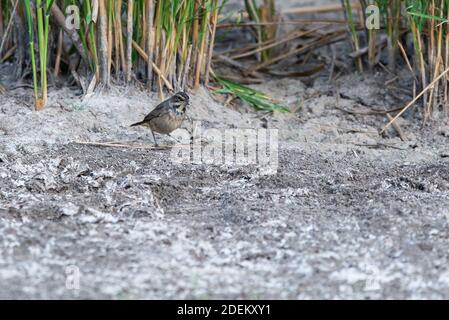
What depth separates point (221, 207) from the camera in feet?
19.4

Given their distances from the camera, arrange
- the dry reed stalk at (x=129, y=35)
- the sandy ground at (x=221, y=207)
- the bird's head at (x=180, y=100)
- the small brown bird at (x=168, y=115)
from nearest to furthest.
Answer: the sandy ground at (x=221, y=207) → the small brown bird at (x=168, y=115) → the bird's head at (x=180, y=100) → the dry reed stalk at (x=129, y=35)

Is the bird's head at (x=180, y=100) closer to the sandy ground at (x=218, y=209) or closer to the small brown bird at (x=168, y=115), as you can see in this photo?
the small brown bird at (x=168, y=115)

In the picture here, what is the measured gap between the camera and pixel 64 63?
789 cm

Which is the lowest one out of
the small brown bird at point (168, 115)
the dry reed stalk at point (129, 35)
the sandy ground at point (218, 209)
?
the sandy ground at point (218, 209)

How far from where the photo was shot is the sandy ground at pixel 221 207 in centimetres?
486

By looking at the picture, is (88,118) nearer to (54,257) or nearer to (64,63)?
(64,63)

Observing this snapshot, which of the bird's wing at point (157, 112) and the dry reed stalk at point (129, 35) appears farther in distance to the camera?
the dry reed stalk at point (129, 35)

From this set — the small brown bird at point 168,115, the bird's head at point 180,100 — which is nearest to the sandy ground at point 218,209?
the small brown bird at point 168,115

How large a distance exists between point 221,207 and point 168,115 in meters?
1.23

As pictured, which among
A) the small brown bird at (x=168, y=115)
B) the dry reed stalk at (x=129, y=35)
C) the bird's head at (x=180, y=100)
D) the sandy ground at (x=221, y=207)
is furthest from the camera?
the dry reed stalk at (x=129, y=35)

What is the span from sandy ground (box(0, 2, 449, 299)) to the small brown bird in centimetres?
17

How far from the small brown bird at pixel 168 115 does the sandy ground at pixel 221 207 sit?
17 cm

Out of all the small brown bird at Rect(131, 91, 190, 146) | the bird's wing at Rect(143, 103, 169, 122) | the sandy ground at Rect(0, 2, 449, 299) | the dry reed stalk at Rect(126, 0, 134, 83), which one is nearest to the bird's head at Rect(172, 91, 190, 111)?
the small brown bird at Rect(131, 91, 190, 146)

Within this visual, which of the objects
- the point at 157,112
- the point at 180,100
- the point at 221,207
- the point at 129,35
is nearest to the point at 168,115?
Result: the point at 157,112
